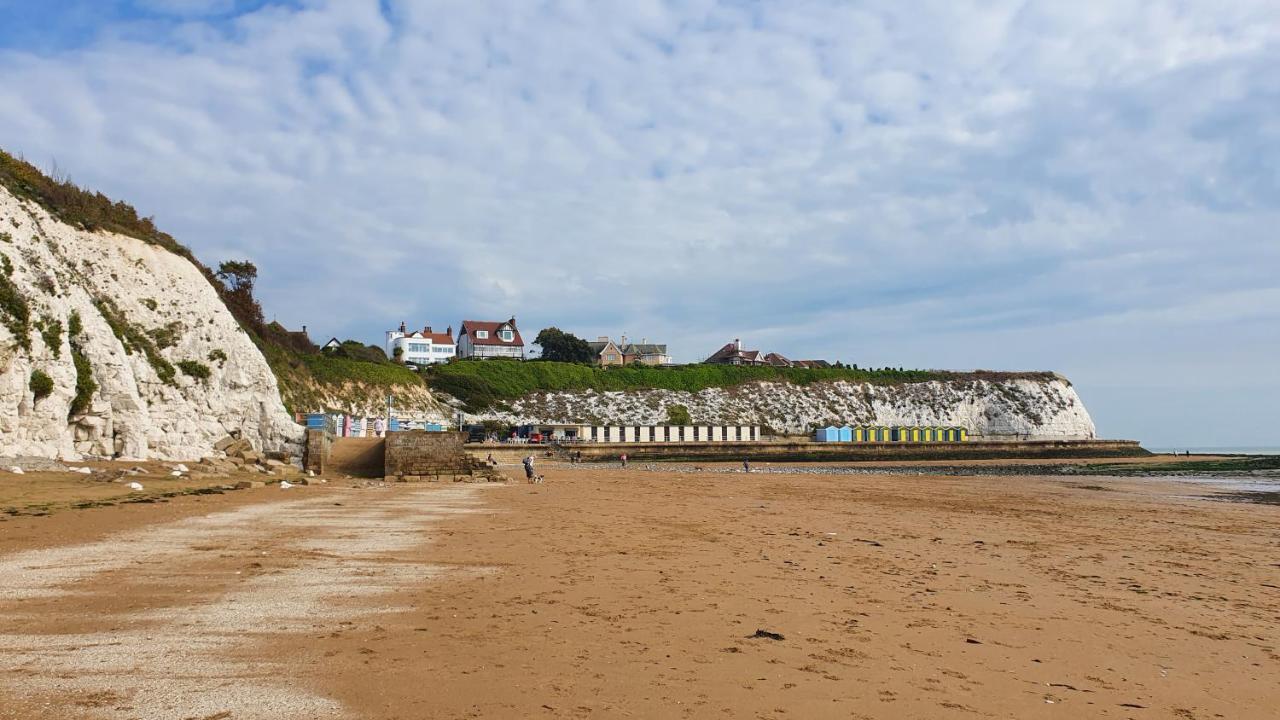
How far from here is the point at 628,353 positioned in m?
120

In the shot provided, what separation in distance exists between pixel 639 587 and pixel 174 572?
5176 mm

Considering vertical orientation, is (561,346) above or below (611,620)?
above

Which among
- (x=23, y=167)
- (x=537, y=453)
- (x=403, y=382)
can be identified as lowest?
(x=537, y=453)

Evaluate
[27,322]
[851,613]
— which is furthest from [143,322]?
[851,613]

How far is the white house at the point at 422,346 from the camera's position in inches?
4363

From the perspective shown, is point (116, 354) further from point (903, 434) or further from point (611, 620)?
point (903, 434)

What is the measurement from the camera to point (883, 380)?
9756cm

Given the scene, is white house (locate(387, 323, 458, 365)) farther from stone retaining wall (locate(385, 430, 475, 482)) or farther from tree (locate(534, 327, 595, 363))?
stone retaining wall (locate(385, 430, 475, 482))

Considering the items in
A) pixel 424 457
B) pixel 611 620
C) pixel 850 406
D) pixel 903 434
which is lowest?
pixel 903 434

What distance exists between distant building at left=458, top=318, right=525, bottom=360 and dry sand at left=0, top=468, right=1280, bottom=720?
92.6m

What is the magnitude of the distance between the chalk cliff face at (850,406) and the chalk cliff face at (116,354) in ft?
144

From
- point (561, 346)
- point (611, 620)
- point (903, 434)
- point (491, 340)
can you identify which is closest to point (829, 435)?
point (903, 434)

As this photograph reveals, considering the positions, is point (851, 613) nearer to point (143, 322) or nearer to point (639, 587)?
point (639, 587)

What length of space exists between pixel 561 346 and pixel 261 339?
54525mm
